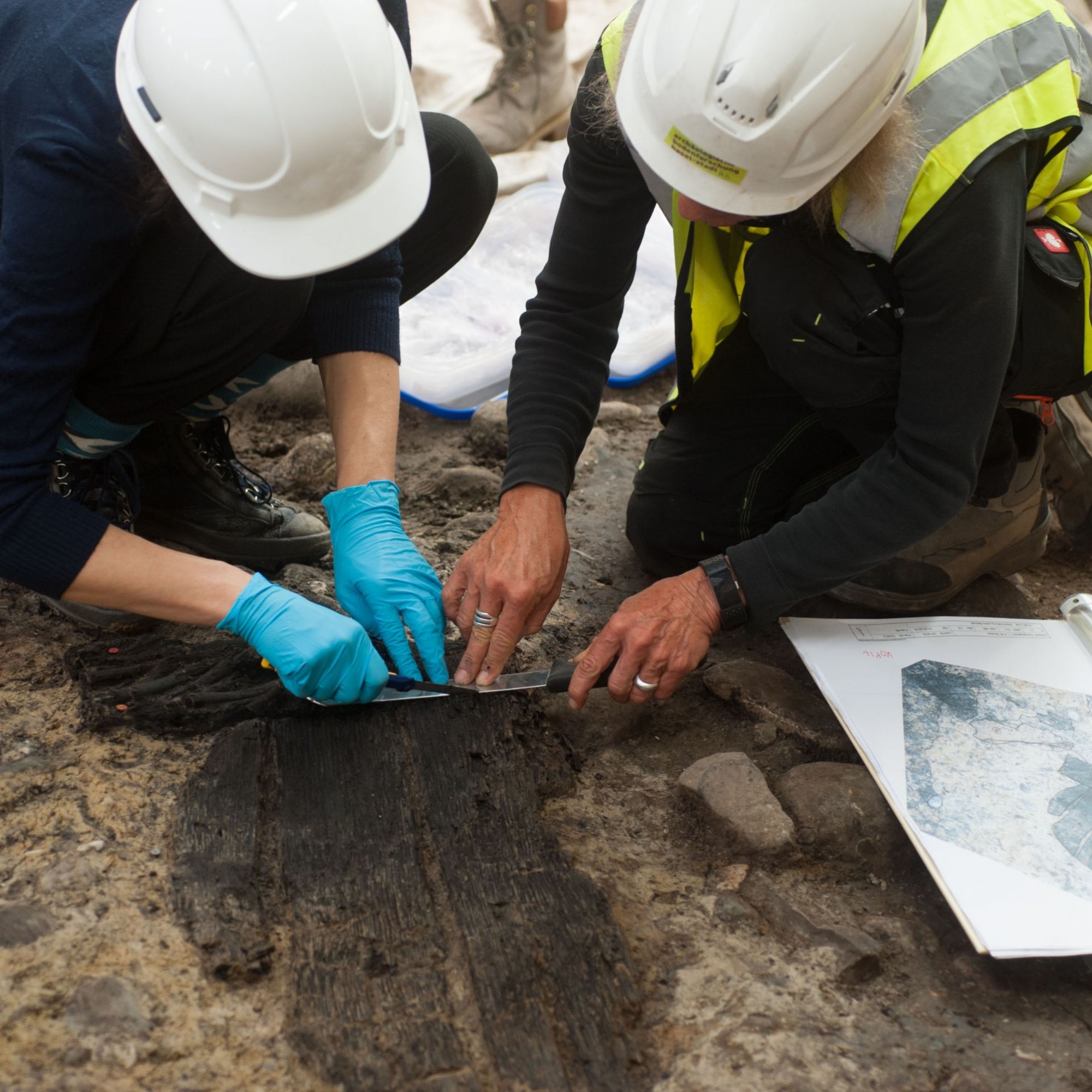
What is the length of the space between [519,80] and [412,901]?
3.41 metres

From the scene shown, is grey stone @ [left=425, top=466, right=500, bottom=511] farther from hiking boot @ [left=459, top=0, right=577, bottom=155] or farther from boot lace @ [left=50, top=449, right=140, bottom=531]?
hiking boot @ [left=459, top=0, right=577, bottom=155]

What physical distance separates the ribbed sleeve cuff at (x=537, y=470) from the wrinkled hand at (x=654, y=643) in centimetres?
30

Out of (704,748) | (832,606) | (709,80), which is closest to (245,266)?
(709,80)

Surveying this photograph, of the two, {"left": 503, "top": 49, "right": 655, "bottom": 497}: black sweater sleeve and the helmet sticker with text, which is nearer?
the helmet sticker with text

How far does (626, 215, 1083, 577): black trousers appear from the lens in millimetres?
1622

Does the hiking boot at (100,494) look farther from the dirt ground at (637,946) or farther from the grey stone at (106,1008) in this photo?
the grey stone at (106,1008)

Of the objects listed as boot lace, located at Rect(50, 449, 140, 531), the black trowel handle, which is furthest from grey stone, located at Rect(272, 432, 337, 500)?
the black trowel handle

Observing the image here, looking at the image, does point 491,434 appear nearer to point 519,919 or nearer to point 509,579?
point 509,579

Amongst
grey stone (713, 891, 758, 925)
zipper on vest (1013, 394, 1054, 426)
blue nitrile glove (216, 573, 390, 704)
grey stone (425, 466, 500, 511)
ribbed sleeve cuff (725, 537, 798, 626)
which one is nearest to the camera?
grey stone (713, 891, 758, 925)

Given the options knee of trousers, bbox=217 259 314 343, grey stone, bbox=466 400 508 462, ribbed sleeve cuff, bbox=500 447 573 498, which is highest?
knee of trousers, bbox=217 259 314 343

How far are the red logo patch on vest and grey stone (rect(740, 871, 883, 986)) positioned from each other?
1.10m

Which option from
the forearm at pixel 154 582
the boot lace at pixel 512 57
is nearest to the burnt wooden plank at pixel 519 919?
the forearm at pixel 154 582

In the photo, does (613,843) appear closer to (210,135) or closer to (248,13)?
(210,135)

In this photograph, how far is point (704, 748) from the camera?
5.91 ft
